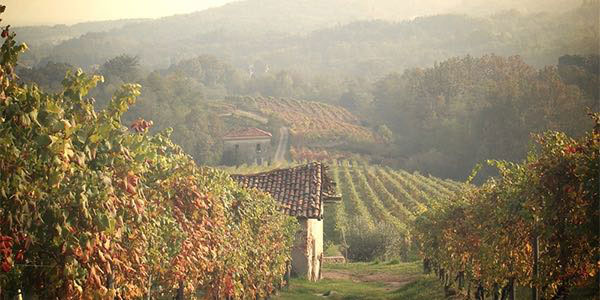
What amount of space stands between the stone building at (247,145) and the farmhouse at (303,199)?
58.2 meters

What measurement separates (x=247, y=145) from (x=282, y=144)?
22.2ft

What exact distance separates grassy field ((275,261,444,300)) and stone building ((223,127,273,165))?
179 ft

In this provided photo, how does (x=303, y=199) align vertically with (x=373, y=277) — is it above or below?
above

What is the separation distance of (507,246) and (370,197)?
48054 mm

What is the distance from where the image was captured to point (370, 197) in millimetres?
60938

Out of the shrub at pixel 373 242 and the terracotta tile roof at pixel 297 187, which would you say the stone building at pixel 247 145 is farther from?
the terracotta tile roof at pixel 297 187

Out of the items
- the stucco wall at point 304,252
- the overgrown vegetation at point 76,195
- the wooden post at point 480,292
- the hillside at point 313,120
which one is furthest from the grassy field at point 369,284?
the hillside at point 313,120

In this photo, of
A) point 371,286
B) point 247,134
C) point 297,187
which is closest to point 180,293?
point 371,286

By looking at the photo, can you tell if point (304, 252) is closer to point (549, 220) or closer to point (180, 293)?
point (180, 293)

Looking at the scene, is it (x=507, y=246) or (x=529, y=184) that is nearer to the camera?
(x=529, y=184)

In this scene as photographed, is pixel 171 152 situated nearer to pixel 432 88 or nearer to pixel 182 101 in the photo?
pixel 182 101

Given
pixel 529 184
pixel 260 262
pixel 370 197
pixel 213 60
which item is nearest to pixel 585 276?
pixel 529 184

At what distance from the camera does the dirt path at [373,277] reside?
31.9m

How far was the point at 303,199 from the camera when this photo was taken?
31.2m
